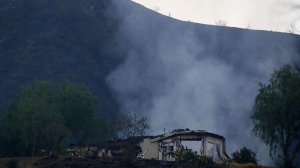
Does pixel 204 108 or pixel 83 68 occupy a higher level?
pixel 83 68

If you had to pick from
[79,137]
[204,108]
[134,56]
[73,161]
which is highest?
[134,56]

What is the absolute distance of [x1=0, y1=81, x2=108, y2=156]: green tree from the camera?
51.8m

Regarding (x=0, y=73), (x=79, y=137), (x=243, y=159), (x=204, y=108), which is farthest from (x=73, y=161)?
(x=204, y=108)

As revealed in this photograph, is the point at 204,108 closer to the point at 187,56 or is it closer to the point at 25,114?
the point at 187,56

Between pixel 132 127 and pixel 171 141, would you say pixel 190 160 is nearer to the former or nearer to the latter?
pixel 171 141

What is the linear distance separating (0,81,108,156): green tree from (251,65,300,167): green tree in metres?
19.4

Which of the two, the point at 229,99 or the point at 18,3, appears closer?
the point at 229,99

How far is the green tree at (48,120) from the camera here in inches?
2039

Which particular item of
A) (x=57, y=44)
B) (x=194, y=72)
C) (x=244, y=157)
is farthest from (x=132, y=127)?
(x=194, y=72)

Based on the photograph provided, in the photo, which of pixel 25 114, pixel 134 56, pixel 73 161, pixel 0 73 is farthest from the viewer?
pixel 134 56

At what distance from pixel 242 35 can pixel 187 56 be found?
20342 millimetres

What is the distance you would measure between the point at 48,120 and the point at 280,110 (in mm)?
23376

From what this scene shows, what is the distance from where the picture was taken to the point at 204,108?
365 feet

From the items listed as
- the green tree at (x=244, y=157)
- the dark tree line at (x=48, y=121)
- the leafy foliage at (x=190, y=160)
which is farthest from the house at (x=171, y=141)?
the leafy foliage at (x=190, y=160)
